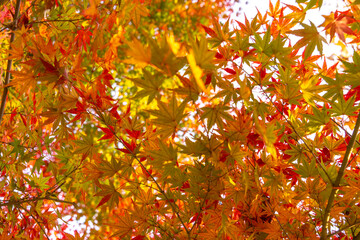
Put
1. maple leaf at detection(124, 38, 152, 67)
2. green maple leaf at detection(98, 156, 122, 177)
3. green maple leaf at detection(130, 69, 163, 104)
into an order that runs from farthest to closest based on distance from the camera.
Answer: green maple leaf at detection(98, 156, 122, 177) < green maple leaf at detection(130, 69, 163, 104) < maple leaf at detection(124, 38, 152, 67)

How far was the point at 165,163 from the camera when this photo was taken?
2.56 feet

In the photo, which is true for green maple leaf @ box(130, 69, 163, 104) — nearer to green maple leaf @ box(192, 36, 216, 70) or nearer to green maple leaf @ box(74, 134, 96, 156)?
green maple leaf @ box(192, 36, 216, 70)

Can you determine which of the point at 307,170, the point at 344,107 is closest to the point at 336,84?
the point at 344,107

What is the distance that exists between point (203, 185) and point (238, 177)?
0.13 meters

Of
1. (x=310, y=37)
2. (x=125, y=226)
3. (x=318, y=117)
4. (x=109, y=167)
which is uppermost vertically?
(x=310, y=37)

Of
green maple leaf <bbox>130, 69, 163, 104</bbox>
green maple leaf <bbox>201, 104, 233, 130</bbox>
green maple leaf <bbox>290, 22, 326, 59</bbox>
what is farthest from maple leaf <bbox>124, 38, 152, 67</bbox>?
green maple leaf <bbox>290, 22, 326, 59</bbox>

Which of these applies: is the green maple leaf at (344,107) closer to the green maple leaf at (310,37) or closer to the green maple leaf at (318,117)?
the green maple leaf at (318,117)

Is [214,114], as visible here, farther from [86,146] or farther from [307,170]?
[86,146]

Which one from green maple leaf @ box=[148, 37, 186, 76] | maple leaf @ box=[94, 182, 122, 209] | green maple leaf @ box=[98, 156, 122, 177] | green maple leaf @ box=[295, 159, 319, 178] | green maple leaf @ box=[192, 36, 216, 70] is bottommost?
maple leaf @ box=[94, 182, 122, 209]

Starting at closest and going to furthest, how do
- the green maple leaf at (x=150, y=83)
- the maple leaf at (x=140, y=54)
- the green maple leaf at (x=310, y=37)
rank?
the maple leaf at (x=140, y=54), the green maple leaf at (x=150, y=83), the green maple leaf at (x=310, y=37)

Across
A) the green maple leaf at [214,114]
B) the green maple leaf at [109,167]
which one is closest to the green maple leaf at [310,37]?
the green maple leaf at [214,114]

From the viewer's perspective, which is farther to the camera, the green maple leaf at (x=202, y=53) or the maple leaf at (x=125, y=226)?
the maple leaf at (x=125, y=226)

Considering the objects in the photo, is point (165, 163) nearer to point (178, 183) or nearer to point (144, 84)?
point (178, 183)

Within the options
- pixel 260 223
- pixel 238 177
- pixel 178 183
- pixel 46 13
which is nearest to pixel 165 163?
pixel 178 183
